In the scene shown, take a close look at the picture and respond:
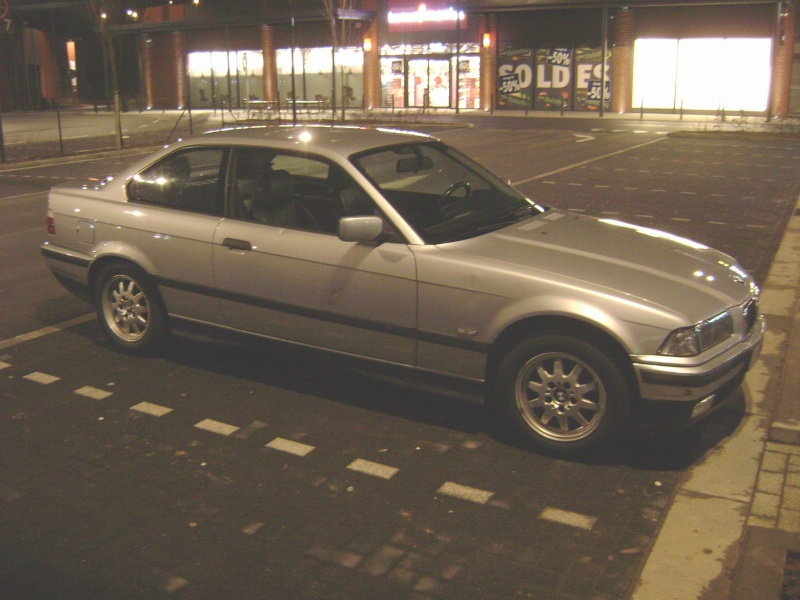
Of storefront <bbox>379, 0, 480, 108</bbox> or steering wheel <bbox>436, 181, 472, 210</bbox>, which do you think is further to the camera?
storefront <bbox>379, 0, 480, 108</bbox>

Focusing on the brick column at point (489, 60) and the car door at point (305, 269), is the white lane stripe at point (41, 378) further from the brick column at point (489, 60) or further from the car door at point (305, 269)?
the brick column at point (489, 60)

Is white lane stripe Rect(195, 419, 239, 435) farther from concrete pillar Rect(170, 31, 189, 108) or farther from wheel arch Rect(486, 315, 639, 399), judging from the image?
concrete pillar Rect(170, 31, 189, 108)

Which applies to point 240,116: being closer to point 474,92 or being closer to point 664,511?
point 474,92

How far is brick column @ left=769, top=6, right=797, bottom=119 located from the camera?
1433 inches

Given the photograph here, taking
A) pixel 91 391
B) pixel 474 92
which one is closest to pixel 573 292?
pixel 91 391

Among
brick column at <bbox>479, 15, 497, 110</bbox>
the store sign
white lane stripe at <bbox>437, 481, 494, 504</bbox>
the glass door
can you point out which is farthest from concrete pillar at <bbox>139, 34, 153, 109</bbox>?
white lane stripe at <bbox>437, 481, 494, 504</bbox>

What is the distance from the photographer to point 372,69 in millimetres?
46000

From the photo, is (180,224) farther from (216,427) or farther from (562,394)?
(562,394)

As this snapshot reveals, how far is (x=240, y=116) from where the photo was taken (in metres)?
41.0

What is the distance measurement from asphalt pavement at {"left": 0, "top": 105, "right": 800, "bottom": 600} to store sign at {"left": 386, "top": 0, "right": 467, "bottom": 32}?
128ft

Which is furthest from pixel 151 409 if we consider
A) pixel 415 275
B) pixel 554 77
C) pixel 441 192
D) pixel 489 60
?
pixel 489 60

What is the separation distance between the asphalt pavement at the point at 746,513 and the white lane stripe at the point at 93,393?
1392 mm

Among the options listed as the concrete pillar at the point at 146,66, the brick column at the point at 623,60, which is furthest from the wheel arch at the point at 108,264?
the concrete pillar at the point at 146,66

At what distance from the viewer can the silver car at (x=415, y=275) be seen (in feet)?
15.7
